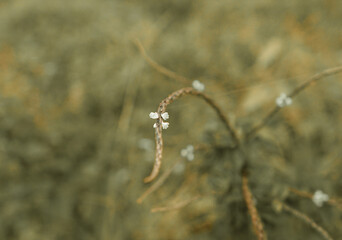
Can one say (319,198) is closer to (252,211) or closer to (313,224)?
(313,224)

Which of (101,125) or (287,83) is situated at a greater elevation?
(101,125)

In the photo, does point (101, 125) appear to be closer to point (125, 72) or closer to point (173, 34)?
point (125, 72)

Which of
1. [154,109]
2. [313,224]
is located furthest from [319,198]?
[154,109]

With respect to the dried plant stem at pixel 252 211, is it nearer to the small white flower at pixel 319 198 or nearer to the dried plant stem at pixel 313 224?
the dried plant stem at pixel 313 224

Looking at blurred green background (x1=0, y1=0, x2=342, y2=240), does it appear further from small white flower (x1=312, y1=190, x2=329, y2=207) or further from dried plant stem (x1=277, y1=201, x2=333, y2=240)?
dried plant stem (x1=277, y1=201, x2=333, y2=240)

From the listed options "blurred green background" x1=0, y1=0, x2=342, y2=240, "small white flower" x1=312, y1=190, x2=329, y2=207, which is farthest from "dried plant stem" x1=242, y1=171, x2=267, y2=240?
"small white flower" x1=312, y1=190, x2=329, y2=207

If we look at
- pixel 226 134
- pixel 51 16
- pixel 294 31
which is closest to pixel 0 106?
pixel 51 16
